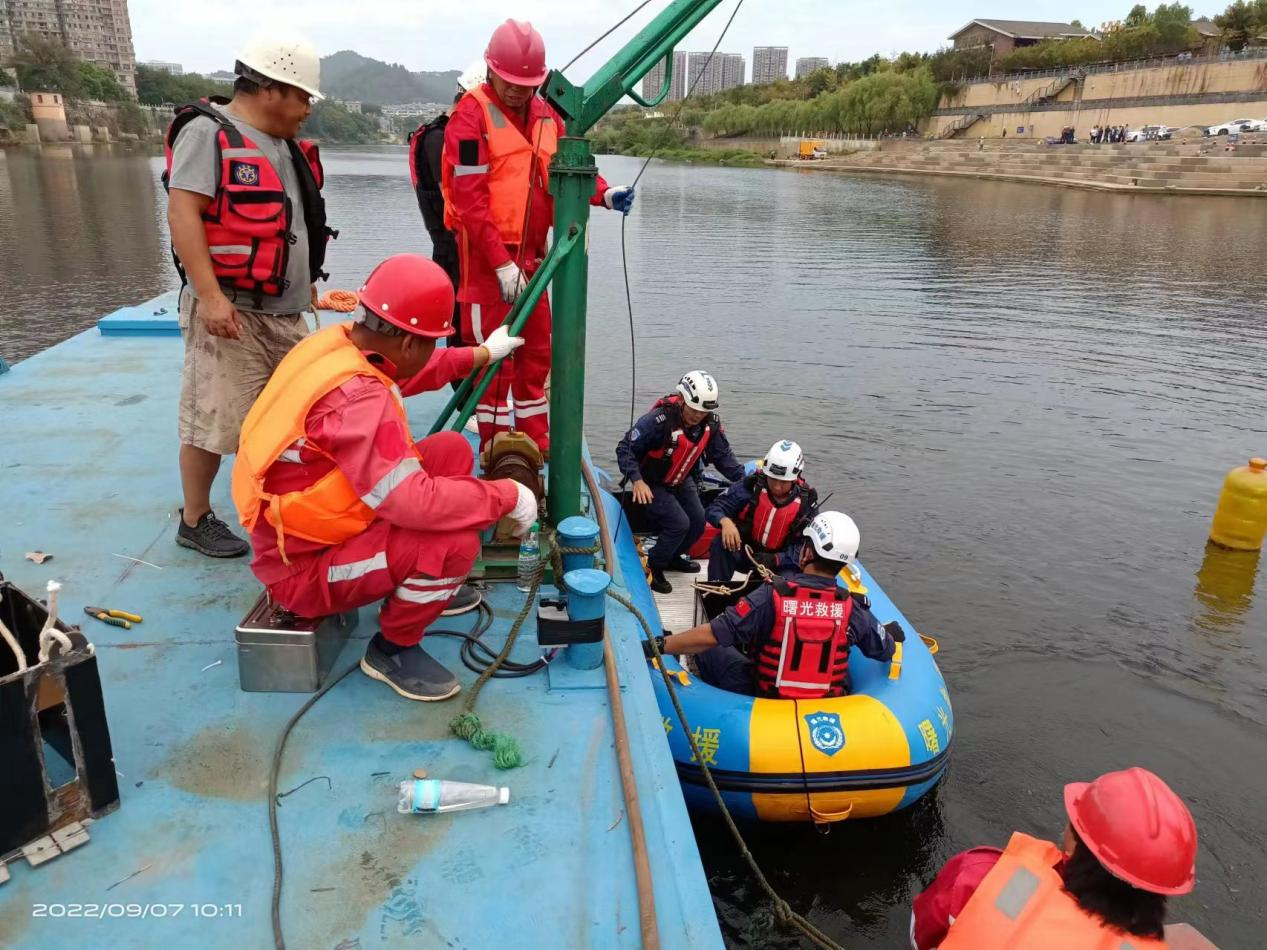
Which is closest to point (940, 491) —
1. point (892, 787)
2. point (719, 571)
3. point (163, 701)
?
point (719, 571)

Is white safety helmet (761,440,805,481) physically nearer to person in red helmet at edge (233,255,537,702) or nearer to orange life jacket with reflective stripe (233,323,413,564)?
person in red helmet at edge (233,255,537,702)

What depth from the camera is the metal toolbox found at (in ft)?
9.70

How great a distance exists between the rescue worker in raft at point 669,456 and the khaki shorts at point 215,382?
8.74ft

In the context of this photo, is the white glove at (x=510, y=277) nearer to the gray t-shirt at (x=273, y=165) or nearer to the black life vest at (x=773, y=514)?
the gray t-shirt at (x=273, y=165)

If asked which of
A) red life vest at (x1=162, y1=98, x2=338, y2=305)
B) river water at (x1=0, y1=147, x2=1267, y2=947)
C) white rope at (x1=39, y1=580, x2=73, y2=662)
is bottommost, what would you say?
river water at (x1=0, y1=147, x2=1267, y2=947)

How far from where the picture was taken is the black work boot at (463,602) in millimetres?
3621

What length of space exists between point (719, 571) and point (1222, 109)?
59.2m

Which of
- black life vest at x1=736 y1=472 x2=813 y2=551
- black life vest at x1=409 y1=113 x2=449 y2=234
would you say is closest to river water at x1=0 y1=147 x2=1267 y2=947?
black life vest at x1=736 y1=472 x2=813 y2=551

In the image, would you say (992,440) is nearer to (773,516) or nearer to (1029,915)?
(773,516)

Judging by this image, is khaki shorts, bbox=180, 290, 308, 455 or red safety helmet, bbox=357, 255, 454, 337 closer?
red safety helmet, bbox=357, 255, 454, 337

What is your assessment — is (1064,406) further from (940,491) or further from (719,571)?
(719,571)

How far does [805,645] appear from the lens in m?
4.12

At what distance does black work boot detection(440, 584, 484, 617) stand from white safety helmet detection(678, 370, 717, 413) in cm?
255

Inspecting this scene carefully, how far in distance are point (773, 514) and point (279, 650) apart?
3.30m
